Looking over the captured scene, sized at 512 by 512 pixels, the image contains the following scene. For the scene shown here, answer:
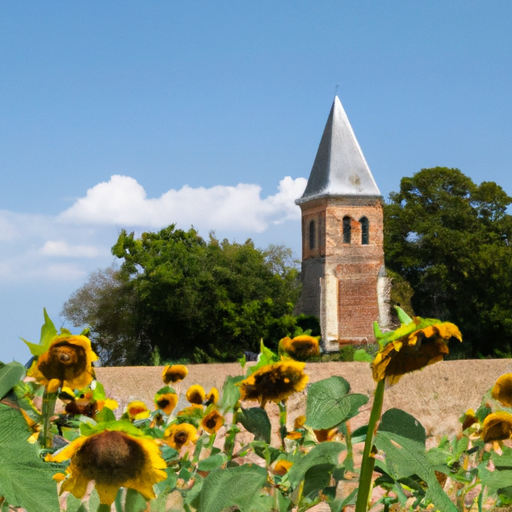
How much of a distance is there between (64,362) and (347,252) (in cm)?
2063

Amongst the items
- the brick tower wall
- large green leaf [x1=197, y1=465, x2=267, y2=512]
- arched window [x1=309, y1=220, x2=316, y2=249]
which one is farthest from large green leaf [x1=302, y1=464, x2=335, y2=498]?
arched window [x1=309, y1=220, x2=316, y2=249]

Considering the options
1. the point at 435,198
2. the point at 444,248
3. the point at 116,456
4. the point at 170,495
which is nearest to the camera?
the point at 116,456

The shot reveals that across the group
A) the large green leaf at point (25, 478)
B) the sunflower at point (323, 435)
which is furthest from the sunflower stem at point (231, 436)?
the large green leaf at point (25, 478)

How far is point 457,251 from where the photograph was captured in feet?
65.7

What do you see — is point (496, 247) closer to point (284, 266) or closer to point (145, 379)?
point (284, 266)

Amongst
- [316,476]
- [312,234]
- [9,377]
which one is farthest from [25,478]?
[312,234]

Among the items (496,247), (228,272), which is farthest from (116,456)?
(496,247)

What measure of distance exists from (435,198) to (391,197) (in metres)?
1.53

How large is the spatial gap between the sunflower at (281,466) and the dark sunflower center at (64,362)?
26cm

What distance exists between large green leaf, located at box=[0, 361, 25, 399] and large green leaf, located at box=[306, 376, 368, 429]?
24cm

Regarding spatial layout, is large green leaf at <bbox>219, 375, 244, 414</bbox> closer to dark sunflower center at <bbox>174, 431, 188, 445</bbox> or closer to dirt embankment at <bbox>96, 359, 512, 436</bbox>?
dark sunflower center at <bbox>174, 431, 188, 445</bbox>

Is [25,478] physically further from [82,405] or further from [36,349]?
[82,405]

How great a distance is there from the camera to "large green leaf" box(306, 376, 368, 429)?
553 millimetres

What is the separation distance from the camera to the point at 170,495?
0.68m
